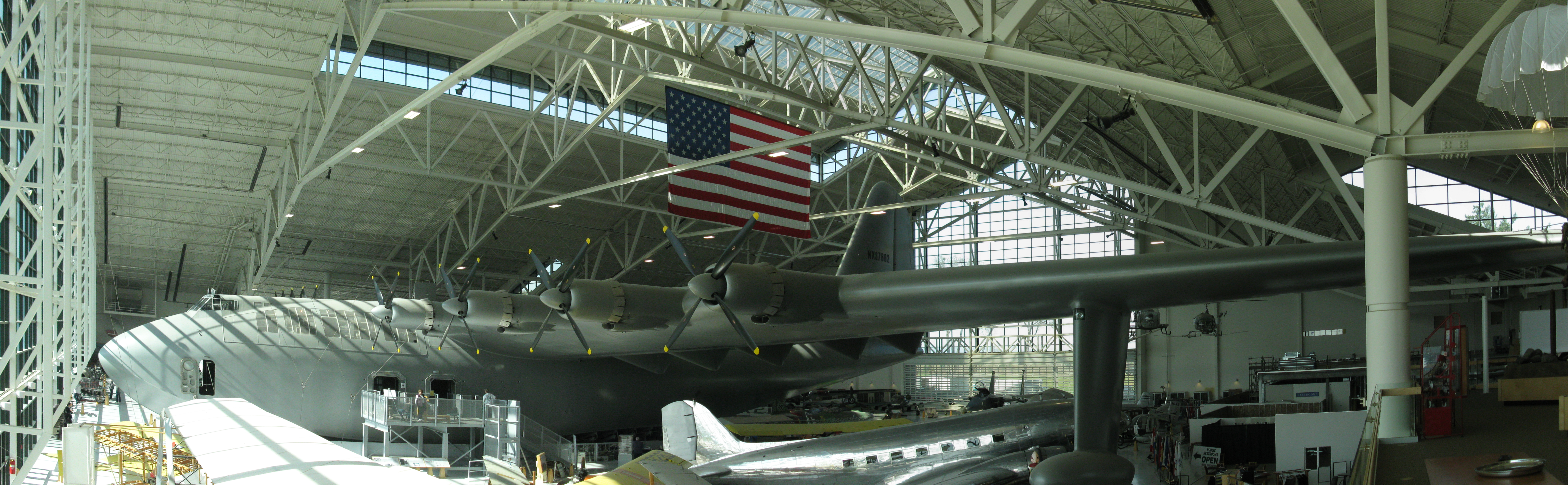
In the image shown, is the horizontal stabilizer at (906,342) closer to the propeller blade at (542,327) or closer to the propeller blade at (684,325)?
the propeller blade at (684,325)

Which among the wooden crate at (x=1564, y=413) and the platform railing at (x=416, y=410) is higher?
the wooden crate at (x=1564, y=413)

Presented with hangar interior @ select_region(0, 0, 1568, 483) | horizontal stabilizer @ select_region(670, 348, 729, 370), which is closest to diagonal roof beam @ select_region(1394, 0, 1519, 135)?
hangar interior @ select_region(0, 0, 1568, 483)

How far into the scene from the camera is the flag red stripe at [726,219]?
74.9ft

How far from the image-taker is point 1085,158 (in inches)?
1422

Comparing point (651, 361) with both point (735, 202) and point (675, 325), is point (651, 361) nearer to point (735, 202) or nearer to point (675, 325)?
point (735, 202)

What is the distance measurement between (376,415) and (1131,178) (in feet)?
78.8

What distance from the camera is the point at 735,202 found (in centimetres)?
2392

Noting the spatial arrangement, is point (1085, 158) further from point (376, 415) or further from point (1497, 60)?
point (1497, 60)

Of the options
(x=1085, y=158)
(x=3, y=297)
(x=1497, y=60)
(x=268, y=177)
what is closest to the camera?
(x=1497, y=60)

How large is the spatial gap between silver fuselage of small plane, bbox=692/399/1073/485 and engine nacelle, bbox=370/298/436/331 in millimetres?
6730

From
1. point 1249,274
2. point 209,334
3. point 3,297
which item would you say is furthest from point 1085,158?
point 3,297

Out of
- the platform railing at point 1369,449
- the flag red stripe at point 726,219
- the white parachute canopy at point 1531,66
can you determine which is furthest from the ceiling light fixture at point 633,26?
the white parachute canopy at point 1531,66

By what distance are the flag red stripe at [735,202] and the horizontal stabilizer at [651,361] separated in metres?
4.03

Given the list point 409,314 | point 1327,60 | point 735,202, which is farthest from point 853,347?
point 1327,60
